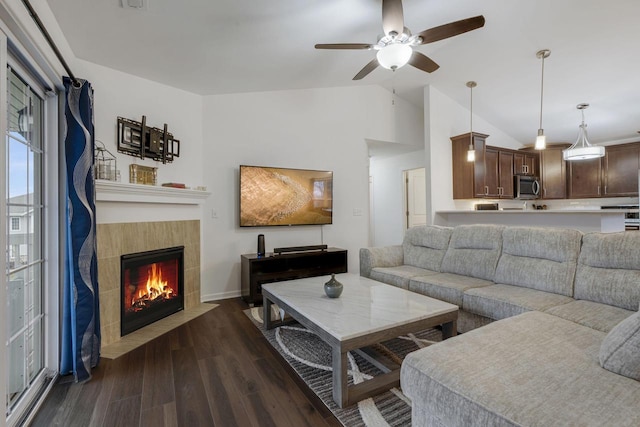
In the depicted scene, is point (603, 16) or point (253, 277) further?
point (253, 277)

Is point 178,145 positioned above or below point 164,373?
above

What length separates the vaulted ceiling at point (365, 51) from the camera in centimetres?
234

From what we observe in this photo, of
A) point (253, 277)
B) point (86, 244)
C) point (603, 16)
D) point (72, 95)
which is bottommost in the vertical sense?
point (253, 277)

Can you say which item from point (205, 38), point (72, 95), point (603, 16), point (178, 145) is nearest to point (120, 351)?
point (72, 95)

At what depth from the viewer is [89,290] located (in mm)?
1995

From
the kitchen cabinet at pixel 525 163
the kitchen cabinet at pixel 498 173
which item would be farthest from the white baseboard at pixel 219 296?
the kitchen cabinet at pixel 525 163

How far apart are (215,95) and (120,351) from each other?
2.88 m

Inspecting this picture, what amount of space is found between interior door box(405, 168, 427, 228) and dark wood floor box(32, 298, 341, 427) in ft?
15.2

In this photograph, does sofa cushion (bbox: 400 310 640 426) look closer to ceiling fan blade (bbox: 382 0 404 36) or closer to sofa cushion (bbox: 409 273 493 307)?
sofa cushion (bbox: 409 273 493 307)

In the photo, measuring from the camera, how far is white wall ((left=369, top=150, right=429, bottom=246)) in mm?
6207

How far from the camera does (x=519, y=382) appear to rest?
41.9 inches

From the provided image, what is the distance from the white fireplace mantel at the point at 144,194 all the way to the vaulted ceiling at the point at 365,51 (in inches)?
44.5

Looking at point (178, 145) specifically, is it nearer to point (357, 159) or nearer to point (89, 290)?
point (89, 290)

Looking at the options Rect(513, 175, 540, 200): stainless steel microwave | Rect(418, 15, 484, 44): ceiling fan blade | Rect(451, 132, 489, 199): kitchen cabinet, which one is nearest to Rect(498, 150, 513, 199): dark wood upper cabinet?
Rect(513, 175, 540, 200): stainless steel microwave
